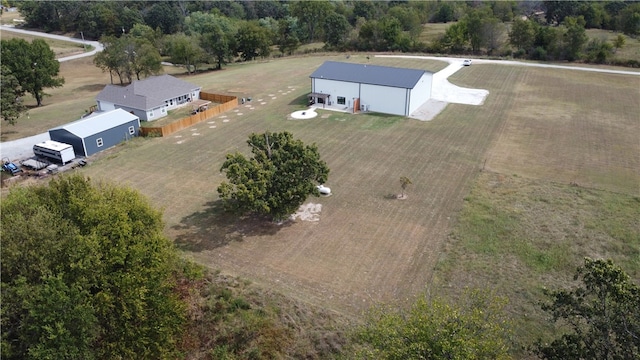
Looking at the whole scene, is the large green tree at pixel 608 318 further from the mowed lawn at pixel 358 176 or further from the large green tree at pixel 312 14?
the large green tree at pixel 312 14

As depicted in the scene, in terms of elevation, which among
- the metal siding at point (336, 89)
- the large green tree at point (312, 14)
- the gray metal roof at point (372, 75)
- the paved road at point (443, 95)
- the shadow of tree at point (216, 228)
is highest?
the large green tree at point (312, 14)

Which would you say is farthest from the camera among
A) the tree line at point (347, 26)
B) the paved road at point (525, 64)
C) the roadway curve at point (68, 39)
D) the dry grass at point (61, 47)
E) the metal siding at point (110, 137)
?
the dry grass at point (61, 47)

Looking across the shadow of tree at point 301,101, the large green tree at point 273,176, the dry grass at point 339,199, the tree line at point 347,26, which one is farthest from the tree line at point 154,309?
the tree line at point 347,26

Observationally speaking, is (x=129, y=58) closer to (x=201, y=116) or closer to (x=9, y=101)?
(x=9, y=101)

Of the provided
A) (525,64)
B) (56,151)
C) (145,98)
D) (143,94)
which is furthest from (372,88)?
(525,64)

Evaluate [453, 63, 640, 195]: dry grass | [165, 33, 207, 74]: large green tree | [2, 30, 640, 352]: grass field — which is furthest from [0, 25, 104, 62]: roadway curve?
[453, 63, 640, 195]: dry grass

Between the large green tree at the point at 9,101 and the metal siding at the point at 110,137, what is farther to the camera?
the large green tree at the point at 9,101

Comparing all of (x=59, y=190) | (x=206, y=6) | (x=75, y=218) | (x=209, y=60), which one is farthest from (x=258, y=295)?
(x=206, y=6)
